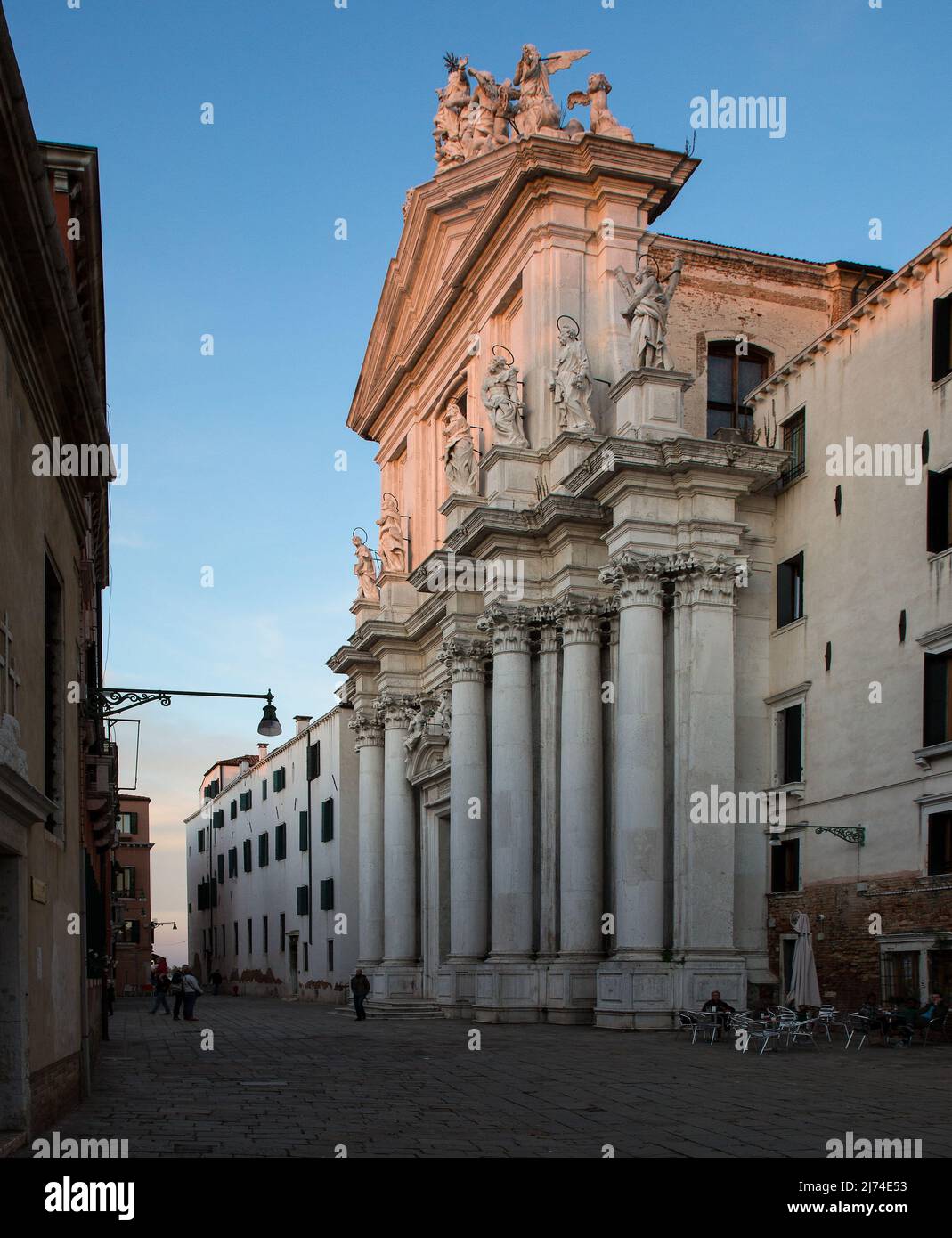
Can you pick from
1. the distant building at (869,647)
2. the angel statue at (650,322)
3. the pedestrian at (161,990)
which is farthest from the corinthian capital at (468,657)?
the pedestrian at (161,990)

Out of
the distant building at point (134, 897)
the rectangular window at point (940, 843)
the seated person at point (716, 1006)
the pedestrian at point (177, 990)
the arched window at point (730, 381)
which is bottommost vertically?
the distant building at point (134, 897)

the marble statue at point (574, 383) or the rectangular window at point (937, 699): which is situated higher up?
the marble statue at point (574, 383)

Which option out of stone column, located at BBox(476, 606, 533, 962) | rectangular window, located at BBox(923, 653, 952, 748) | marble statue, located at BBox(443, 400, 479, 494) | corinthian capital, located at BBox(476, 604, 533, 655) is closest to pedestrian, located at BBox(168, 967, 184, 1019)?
stone column, located at BBox(476, 606, 533, 962)

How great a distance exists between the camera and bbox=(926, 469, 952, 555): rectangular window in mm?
22609

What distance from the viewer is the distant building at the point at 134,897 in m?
82.6

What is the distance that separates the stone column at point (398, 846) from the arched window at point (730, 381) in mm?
12734

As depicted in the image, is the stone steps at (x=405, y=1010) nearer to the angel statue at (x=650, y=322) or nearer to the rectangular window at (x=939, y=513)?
the angel statue at (x=650, y=322)

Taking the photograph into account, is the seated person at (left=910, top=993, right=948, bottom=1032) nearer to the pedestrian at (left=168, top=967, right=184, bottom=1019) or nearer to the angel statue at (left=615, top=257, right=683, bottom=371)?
the angel statue at (left=615, top=257, right=683, bottom=371)

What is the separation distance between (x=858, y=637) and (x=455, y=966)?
12.5m

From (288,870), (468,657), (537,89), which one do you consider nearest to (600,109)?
(537,89)

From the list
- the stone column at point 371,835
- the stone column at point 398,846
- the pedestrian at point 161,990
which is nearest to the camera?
the stone column at point 398,846

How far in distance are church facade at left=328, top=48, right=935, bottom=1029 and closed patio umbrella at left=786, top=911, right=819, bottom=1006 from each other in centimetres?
231

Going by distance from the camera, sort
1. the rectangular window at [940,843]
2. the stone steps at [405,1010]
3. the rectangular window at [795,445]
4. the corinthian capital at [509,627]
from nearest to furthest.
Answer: the rectangular window at [940,843]
the rectangular window at [795,445]
the corinthian capital at [509,627]
the stone steps at [405,1010]
